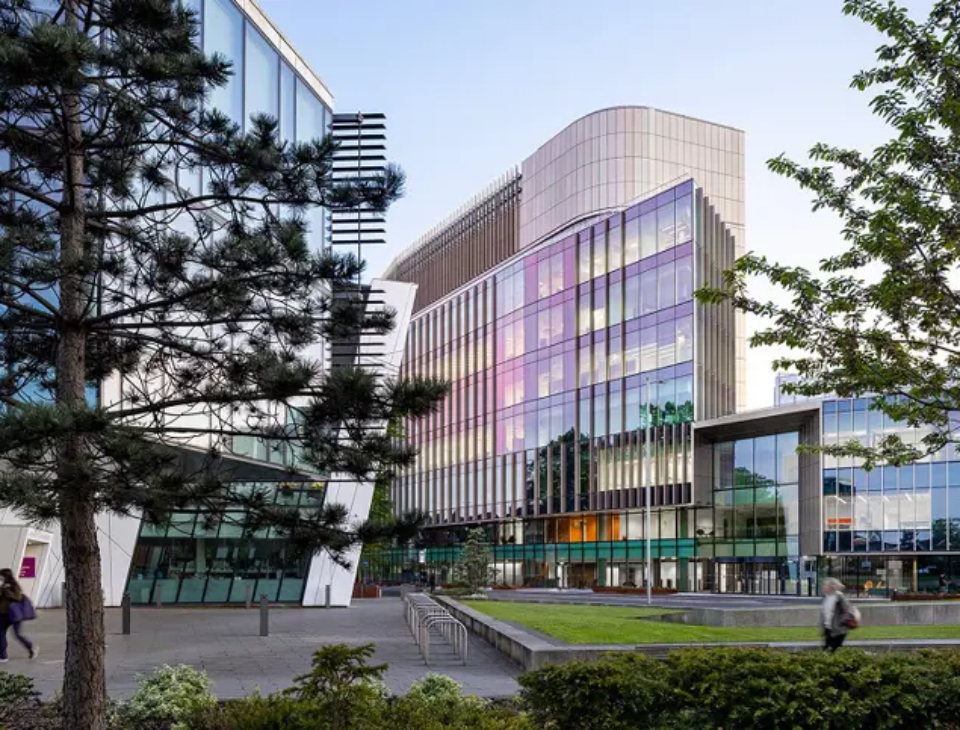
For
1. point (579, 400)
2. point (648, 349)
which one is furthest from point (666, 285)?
point (579, 400)

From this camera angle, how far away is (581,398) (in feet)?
246

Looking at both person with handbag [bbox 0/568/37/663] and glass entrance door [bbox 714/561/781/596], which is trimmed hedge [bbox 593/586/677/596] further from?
person with handbag [bbox 0/568/37/663]

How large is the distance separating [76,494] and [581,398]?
66.8m

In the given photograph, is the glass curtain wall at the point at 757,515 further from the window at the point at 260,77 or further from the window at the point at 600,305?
the window at the point at 260,77

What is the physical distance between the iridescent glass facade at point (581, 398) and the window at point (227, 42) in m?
36.9

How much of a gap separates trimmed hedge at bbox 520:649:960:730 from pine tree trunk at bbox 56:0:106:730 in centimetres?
409

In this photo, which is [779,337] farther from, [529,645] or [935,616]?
[935,616]

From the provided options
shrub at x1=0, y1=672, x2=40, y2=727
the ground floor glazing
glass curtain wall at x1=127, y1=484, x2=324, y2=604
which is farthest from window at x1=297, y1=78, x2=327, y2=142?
the ground floor glazing

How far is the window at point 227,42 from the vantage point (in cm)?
2712

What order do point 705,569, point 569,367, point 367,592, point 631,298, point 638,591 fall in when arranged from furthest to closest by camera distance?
point 569,367
point 631,298
point 705,569
point 638,591
point 367,592

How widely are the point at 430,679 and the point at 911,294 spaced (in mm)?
8588

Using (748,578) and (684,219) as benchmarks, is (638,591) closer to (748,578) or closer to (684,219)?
(748,578)

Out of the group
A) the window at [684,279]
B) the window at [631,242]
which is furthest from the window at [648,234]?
the window at [684,279]

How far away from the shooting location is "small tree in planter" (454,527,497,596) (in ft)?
183
